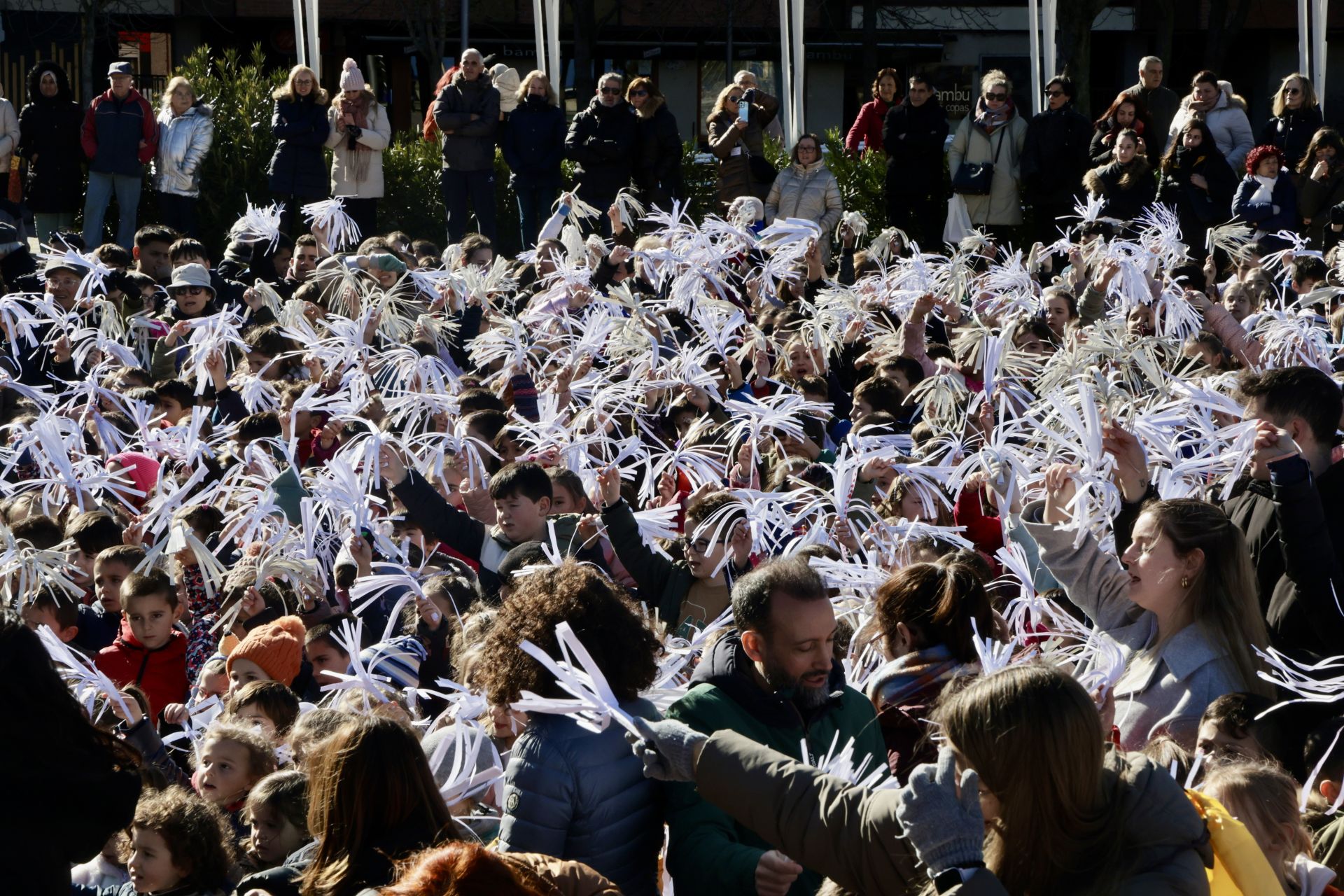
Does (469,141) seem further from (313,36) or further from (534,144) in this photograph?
(313,36)

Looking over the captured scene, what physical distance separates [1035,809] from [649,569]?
3.13 meters

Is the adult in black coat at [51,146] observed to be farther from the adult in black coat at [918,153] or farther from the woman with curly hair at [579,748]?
the woman with curly hair at [579,748]

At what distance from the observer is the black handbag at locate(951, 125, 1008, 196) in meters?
13.4

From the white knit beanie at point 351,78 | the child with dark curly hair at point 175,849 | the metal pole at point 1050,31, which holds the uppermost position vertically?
the metal pole at point 1050,31

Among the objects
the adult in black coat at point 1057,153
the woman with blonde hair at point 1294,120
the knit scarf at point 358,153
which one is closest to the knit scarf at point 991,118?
the adult in black coat at point 1057,153

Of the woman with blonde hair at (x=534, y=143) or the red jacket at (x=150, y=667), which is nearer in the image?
the red jacket at (x=150, y=667)

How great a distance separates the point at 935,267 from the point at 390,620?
266 inches

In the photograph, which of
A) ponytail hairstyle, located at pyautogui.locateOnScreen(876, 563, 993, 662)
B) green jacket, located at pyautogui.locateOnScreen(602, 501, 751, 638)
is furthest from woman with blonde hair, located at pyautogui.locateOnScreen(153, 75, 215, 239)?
ponytail hairstyle, located at pyautogui.locateOnScreen(876, 563, 993, 662)

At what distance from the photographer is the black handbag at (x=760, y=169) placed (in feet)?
46.1

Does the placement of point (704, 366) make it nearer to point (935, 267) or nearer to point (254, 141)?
point (935, 267)

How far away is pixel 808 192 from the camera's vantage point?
1315 centimetres

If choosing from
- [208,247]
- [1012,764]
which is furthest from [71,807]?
[208,247]

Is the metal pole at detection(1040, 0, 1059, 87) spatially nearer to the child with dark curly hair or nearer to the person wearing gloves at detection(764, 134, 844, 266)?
the person wearing gloves at detection(764, 134, 844, 266)

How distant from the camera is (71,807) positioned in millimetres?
2811
